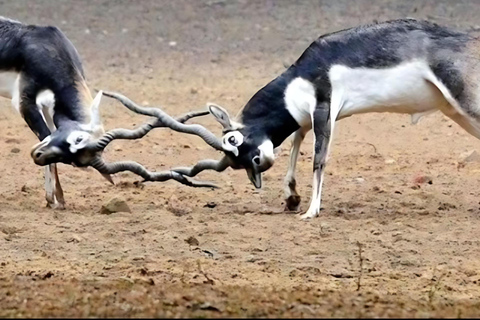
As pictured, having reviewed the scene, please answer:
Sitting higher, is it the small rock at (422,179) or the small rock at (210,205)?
the small rock at (422,179)

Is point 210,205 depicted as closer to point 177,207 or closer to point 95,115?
point 177,207

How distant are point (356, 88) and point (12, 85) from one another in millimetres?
3242

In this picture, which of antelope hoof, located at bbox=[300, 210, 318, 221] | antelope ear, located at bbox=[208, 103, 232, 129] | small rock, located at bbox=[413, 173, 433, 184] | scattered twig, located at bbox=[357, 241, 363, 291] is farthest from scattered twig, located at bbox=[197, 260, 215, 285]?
small rock, located at bbox=[413, 173, 433, 184]

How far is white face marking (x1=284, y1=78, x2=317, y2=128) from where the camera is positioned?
9.54 meters

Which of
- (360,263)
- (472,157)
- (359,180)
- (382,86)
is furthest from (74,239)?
(472,157)

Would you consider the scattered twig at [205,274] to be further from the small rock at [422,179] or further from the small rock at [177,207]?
the small rock at [422,179]

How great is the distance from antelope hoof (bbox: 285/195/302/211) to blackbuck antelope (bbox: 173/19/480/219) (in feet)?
0.77

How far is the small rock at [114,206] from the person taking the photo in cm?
943

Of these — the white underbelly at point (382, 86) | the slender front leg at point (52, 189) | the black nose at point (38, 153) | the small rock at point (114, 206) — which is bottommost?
the slender front leg at point (52, 189)

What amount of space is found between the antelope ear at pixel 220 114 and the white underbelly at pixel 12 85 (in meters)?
1.89

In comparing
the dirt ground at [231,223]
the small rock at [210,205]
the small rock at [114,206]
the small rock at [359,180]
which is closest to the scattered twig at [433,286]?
the dirt ground at [231,223]

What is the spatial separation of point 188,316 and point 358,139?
8.85m

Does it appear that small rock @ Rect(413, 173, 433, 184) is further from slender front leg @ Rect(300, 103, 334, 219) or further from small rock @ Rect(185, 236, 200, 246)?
small rock @ Rect(185, 236, 200, 246)

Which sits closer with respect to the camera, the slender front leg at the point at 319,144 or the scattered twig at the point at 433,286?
the scattered twig at the point at 433,286
